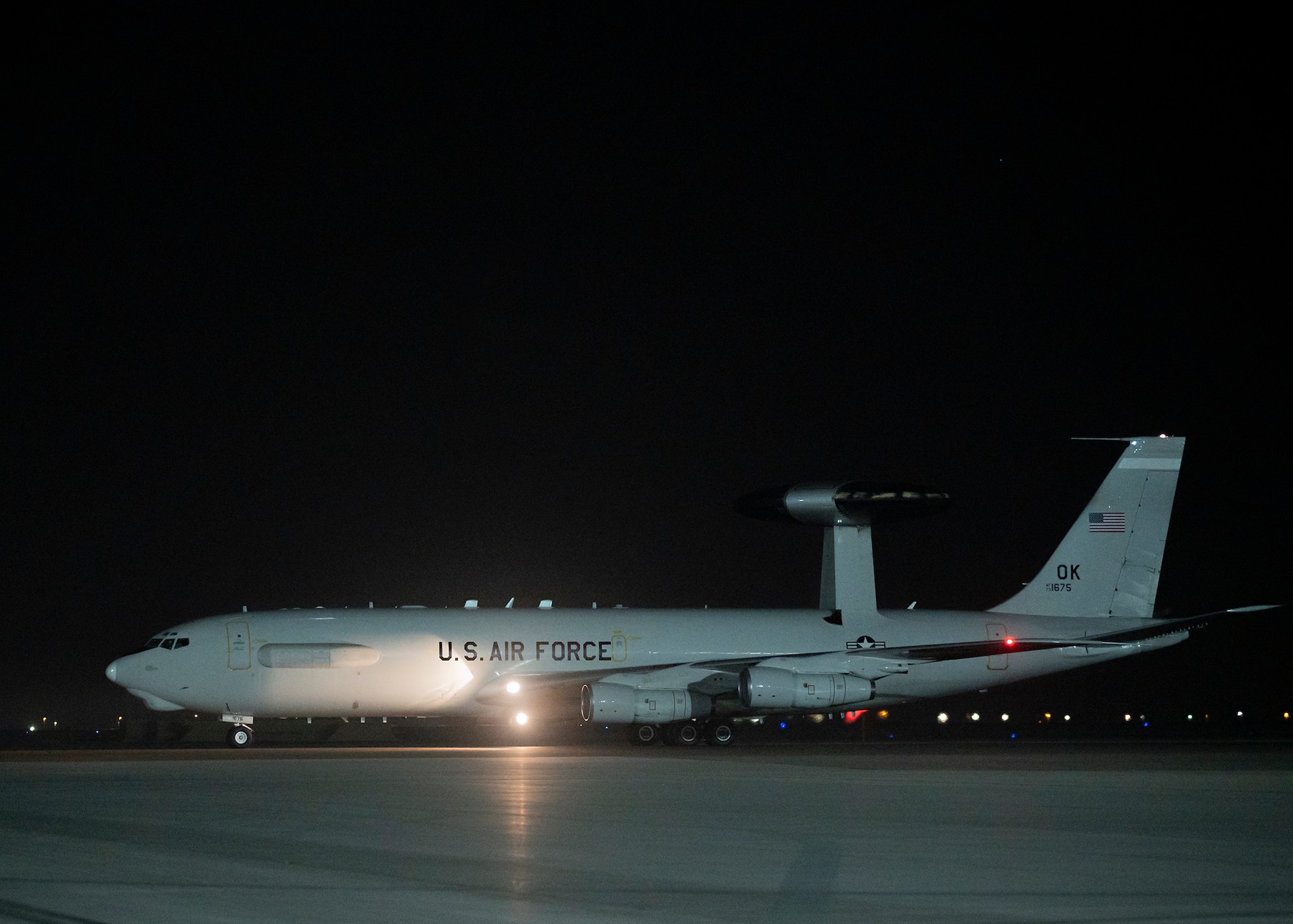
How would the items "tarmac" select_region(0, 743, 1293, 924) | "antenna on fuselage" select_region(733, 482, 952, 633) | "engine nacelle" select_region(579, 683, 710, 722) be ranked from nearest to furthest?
"tarmac" select_region(0, 743, 1293, 924) → "engine nacelle" select_region(579, 683, 710, 722) → "antenna on fuselage" select_region(733, 482, 952, 633)

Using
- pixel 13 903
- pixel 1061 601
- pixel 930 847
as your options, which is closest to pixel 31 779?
pixel 13 903

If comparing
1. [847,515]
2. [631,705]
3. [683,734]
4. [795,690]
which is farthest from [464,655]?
[847,515]

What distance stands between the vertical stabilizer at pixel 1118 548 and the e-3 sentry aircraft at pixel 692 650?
0.23 feet

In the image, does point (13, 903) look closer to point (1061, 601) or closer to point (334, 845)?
point (334, 845)

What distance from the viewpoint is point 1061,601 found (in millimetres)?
47656

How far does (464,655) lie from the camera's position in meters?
41.2

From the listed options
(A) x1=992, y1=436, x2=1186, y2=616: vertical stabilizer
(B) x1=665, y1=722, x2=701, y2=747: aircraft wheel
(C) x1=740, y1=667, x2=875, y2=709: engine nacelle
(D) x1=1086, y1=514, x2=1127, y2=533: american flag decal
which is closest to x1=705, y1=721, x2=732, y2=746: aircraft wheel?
(B) x1=665, y1=722, x2=701, y2=747: aircraft wheel

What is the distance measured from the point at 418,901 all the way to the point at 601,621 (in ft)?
105

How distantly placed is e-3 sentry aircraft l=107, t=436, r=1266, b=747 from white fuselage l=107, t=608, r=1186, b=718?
0.15 ft

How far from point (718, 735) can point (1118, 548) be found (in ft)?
51.9

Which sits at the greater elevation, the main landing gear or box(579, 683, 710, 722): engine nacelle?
box(579, 683, 710, 722): engine nacelle

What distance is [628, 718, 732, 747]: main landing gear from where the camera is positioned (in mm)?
41812

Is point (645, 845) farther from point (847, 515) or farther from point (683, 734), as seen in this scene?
point (847, 515)

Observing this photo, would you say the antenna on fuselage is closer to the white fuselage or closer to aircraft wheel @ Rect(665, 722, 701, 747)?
the white fuselage
